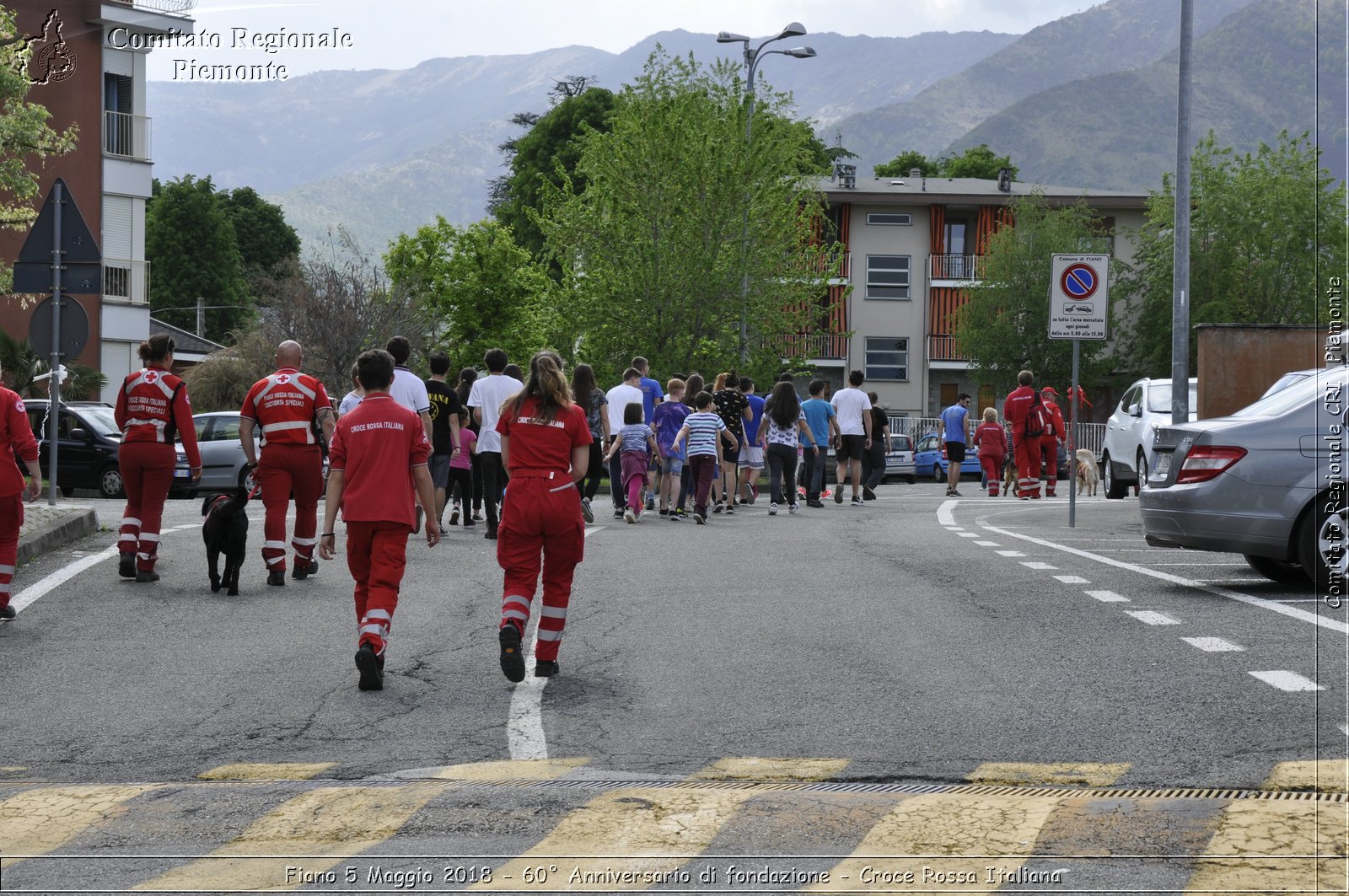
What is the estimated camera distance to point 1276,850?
495 centimetres

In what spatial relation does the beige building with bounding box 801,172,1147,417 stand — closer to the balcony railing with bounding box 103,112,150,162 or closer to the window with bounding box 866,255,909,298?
the window with bounding box 866,255,909,298

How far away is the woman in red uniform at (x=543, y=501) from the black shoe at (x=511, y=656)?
0.38ft

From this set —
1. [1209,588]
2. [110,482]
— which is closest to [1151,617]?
[1209,588]

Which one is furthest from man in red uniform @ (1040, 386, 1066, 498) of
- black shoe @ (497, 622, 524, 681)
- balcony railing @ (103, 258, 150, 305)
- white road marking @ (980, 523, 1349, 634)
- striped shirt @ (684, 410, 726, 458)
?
balcony railing @ (103, 258, 150, 305)

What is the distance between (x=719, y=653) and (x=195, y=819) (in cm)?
408

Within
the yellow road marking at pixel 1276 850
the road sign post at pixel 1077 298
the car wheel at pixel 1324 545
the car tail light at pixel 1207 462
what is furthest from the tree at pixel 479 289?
the yellow road marking at pixel 1276 850

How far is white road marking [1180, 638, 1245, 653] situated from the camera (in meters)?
8.95

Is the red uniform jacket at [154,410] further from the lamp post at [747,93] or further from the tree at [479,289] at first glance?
the tree at [479,289]

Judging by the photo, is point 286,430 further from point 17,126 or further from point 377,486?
point 17,126

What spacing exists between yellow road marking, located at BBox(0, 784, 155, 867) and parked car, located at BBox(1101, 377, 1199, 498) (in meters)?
20.6

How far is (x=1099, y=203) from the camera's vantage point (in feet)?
213

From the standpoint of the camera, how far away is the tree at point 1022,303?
58.9 m

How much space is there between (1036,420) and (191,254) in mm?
61010

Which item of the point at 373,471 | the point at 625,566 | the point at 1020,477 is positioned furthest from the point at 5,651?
the point at 1020,477
